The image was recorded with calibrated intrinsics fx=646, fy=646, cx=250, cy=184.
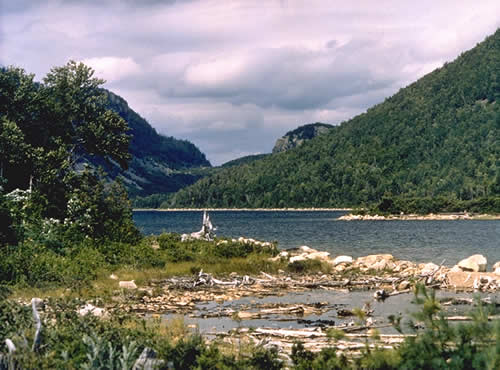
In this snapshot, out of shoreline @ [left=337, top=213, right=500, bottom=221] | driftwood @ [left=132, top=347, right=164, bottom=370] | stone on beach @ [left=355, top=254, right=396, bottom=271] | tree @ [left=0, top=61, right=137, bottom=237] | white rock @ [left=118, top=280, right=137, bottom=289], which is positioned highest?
tree @ [left=0, top=61, right=137, bottom=237]

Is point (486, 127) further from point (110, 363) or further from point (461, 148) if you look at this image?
point (110, 363)

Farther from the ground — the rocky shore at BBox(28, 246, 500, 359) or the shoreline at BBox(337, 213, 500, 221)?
the rocky shore at BBox(28, 246, 500, 359)

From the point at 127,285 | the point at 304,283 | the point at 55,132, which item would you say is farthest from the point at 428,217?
the point at 127,285

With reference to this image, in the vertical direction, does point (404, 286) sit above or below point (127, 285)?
below

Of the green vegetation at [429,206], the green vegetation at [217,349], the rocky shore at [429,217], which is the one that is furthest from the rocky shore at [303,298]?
the green vegetation at [429,206]

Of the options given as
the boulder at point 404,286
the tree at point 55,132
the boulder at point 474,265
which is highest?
the tree at point 55,132

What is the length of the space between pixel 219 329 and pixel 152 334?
218 inches

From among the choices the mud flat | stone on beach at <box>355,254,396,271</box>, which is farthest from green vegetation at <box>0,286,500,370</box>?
stone on beach at <box>355,254,396,271</box>

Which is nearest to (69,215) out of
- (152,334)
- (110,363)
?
(152,334)

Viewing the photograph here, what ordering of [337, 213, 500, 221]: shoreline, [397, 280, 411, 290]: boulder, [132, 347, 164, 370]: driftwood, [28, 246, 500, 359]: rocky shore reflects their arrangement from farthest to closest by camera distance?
[337, 213, 500, 221]: shoreline → [397, 280, 411, 290]: boulder → [28, 246, 500, 359]: rocky shore → [132, 347, 164, 370]: driftwood

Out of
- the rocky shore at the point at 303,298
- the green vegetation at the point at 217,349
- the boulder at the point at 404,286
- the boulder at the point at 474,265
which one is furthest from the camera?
the boulder at the point at 474,265

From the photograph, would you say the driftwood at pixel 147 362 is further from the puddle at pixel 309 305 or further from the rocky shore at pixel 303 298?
the puddle at pixel 309 305

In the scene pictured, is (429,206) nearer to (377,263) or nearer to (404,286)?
(377,263)

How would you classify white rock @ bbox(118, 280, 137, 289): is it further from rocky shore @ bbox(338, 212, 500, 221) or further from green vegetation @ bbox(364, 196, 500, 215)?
green vegetation @ bbox(364, 196, 500, 215)
